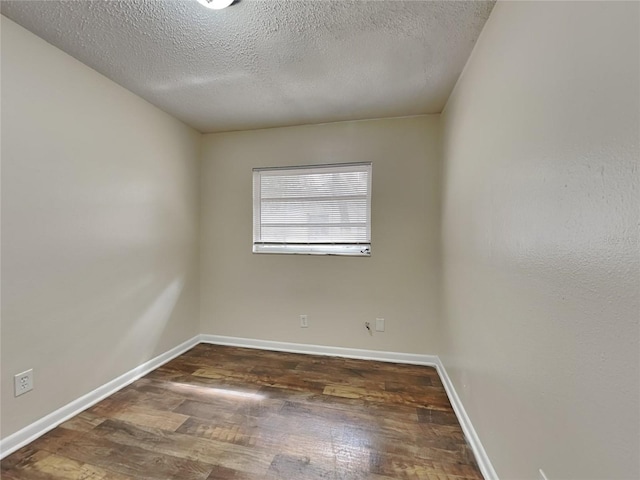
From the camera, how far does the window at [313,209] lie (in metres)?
2.85

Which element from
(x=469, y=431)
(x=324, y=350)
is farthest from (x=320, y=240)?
(x=469, y=431)

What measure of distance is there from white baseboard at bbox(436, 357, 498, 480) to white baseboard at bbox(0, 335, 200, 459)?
248 centimetres

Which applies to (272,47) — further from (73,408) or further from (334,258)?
(73,408)

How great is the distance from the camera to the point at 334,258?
9.51 ft

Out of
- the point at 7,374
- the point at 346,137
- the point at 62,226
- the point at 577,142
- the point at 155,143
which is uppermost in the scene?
the point at 346,137

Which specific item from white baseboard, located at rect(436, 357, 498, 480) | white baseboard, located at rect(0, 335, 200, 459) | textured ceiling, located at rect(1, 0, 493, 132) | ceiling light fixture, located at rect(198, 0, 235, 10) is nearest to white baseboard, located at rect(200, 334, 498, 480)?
white baseboard, located at rect(436, 357, 498, 480)

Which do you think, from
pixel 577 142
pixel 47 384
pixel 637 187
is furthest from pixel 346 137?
pixel 47 384

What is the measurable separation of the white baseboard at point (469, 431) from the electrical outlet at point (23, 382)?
2534 mm

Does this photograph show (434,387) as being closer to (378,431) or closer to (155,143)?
(378,431)

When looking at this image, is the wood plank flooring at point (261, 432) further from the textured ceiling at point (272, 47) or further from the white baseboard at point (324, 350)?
the textured ceiling at point (272, 47)

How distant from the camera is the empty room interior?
82 centimetres

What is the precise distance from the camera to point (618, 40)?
26.5 inches

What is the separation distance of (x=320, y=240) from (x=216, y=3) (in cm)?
200

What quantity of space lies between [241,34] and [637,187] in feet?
6.03
